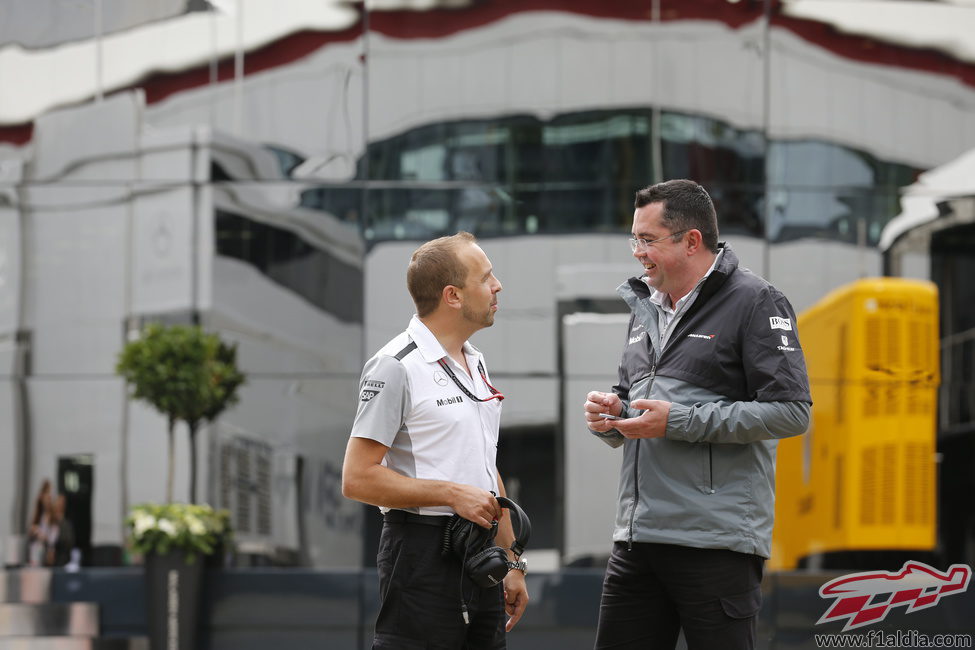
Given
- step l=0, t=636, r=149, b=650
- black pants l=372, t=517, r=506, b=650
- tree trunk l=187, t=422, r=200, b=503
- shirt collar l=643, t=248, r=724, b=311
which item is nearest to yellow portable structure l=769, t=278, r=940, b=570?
tree trunk l=187, t=422, r=200, b=503

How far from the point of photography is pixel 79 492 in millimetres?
8703

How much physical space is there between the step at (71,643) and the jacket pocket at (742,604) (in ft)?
20.0

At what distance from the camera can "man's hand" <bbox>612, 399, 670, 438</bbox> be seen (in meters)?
3.28

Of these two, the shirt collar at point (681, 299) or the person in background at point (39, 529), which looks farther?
the person in background at point (39, 529)

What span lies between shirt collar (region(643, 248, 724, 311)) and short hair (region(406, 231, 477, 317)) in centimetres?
63

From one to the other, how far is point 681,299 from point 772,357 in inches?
14.3

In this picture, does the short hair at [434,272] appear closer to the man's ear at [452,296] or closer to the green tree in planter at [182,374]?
the man's ear at [452,296]

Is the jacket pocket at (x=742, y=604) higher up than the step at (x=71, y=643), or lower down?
higher up

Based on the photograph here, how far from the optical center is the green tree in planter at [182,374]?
Answer: 8438 millimetres

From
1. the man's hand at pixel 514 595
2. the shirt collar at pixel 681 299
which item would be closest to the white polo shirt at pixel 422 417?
the man's hand at pixel 514 595

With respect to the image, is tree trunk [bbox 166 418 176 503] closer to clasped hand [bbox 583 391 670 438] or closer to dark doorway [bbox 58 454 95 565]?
dark doorway [bbox 58 454 95 565]

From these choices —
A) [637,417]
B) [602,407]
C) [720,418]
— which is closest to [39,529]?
[602,407]

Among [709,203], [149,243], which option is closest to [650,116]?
[149,243]

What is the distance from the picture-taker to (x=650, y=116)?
28.6 feet
